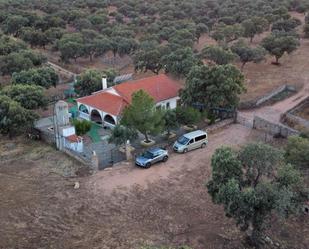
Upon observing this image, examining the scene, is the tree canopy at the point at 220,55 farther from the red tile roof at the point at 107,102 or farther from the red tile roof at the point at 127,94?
the red tile roof at the point at 107,102

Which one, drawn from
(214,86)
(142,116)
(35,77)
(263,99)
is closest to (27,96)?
(35,77)

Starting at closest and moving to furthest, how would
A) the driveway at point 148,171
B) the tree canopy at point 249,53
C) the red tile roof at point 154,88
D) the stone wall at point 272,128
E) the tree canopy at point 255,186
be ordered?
the tree canopy at point 255,186
the driveway at point 148,171
the stone wall at point 272,128
the red tile roof at point 154,88
the tree canopy at point 249,53

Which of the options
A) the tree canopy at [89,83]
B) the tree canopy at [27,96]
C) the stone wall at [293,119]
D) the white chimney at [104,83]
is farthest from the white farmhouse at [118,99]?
the stone wall at [293,119]

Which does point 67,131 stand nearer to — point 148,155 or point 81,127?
point 81,127

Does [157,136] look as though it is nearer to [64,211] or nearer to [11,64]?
[64,211]

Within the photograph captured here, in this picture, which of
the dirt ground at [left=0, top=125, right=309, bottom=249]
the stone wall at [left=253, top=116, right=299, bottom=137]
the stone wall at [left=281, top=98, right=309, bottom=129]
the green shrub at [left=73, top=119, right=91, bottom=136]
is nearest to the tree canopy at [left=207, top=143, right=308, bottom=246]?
the dirt ground at [left=0, top=125, right=309, bottom=249]

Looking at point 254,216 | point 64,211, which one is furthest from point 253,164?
point 64,211
